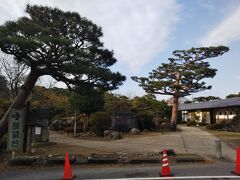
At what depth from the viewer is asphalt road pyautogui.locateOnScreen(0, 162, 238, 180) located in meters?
9.48

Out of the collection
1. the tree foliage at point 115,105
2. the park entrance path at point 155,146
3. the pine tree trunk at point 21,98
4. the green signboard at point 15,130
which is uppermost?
the tree foliage at point 115,105

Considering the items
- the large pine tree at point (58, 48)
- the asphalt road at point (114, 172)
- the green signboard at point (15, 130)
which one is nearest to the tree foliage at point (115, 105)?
the large pine tree at point (58, 48)

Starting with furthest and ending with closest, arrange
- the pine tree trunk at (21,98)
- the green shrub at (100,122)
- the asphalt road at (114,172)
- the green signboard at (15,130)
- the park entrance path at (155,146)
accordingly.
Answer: the green shrub at (100,122) < the park entrance path at (155,146) < the pine tree trunk at (21,98) < the green signboard at (15,130) < the asphalt road at (114,172)

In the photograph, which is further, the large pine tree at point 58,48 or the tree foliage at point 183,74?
the tree foliage at point 183,74

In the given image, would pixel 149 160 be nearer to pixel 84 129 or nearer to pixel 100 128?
pixel 100 128

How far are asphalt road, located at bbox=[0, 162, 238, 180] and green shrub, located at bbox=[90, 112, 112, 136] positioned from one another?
49.1 ft

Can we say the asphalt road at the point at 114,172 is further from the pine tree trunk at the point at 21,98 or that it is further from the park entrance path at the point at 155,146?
the pine tree trunk at the point at 21,98

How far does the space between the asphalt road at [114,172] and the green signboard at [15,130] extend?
1.92m

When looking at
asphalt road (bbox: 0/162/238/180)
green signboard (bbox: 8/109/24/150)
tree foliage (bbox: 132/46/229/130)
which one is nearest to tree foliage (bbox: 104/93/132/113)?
tree foliage (bbox: 132/46/229/130)

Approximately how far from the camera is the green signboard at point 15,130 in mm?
12375

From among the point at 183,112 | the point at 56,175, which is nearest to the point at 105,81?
the point at 56,175

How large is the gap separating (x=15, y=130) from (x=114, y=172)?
4913 mm

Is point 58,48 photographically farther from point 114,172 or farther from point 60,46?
point 114,172

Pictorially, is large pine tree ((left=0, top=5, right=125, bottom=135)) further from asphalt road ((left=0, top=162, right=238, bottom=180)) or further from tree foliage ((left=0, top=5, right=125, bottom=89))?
asphalt road ((left=0, top=162, right=238, bottom=180))
